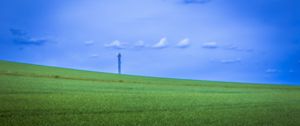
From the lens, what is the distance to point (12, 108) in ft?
44.7

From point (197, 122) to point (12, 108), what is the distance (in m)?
6.31

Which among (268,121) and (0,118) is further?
(268,121)

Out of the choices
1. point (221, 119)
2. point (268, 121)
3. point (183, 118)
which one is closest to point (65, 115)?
point (183, 118)

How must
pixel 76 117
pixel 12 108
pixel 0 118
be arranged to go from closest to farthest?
pixel 0 118
pixel 76 117
pixel 12 108

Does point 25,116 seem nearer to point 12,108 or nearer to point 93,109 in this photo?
point 12,108

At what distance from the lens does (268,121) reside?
1270cm

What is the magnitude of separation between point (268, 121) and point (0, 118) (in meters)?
8.02

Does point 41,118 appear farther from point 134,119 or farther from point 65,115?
point 134,119

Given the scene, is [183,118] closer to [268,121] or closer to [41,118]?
[268,121]

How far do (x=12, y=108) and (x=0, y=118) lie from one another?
2.53 meters

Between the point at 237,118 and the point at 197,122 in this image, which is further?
the point at 237,118

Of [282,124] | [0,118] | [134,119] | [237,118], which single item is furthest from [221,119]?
[0,118]

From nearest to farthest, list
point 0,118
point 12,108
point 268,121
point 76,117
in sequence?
1. point 0,118
2. point 76,117
3. point 268,121
4. point 12,108

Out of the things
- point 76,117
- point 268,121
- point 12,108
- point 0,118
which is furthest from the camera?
point 12,108
